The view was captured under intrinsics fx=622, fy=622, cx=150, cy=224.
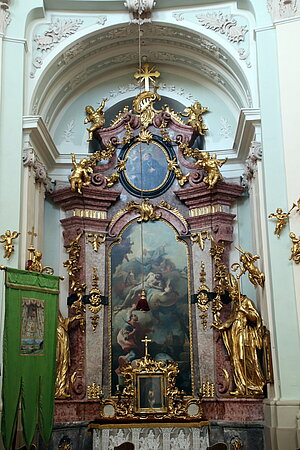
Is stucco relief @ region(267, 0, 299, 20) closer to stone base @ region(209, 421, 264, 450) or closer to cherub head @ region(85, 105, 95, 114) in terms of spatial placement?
cherub head @ region(85, 105, 95, 114)

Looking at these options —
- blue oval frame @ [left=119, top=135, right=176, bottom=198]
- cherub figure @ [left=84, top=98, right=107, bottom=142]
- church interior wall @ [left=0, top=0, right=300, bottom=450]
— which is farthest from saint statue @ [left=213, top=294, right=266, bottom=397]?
cherub figure @ [left=84, top=98, right=107, bottom=142]

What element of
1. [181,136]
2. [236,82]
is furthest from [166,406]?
[236,82]

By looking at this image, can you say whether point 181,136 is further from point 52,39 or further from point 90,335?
point 90,335

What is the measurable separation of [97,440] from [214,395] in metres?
2.07

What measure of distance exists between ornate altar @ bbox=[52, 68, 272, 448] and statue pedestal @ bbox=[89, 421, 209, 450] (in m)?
0.04

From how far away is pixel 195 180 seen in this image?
11.4 metres

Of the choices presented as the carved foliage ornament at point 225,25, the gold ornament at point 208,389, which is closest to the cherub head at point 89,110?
the carved foliage ornament at point 225,25

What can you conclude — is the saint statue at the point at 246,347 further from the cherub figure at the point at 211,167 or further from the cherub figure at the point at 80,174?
the cherub figure at the point at 80,174

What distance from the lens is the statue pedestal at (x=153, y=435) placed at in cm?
979

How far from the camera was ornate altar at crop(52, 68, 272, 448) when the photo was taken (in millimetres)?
10312

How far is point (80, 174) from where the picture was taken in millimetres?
11117

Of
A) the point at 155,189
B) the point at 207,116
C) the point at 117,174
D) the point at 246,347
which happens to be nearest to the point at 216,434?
the point at 246,347

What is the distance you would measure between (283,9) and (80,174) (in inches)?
172

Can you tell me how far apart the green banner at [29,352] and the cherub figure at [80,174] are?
2894mm
